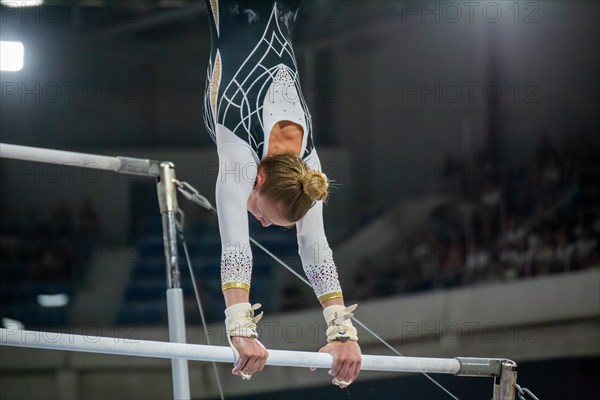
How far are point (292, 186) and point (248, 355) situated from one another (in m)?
0.50

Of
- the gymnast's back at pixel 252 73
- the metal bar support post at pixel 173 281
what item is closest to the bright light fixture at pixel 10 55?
the metal bar support post at pixel 173 281

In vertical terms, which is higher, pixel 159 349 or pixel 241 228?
pixel 241 228

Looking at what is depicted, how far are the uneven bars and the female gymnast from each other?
57 millimetres

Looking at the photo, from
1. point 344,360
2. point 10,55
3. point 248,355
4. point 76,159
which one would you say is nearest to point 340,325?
point 344,360

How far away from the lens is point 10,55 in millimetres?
5449

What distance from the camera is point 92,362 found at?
18.9 ft

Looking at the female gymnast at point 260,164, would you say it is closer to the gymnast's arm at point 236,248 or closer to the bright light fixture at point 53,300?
the gymnast's arm at point 236,248

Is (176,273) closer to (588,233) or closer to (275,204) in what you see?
(275,204)

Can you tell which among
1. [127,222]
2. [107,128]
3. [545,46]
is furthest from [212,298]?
[545,46]

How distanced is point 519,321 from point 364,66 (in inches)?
83.1

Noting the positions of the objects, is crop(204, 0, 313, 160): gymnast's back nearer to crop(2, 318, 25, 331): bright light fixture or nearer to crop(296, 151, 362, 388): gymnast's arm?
crop(296, 151, 362, 388): gymnast's arm

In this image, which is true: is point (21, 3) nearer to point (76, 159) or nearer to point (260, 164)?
point (76, 159)

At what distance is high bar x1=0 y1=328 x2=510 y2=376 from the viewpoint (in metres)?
2.28

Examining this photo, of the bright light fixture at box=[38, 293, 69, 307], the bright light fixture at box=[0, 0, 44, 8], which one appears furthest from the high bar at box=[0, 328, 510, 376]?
the bright light fixture at box=[0, 0, 44, 8]
